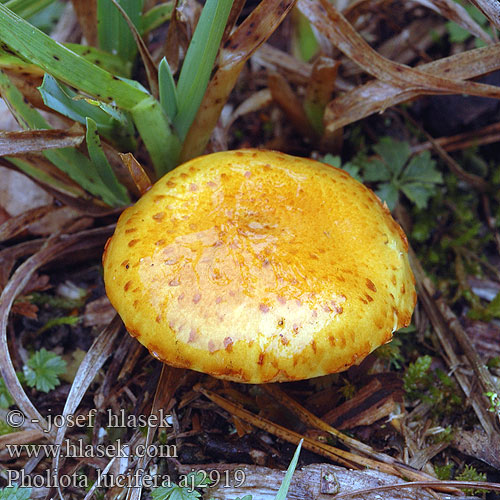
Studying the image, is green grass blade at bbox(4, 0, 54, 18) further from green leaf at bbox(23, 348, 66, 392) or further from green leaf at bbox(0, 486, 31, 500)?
green leaf at bbox(0, 486, 31, 500)

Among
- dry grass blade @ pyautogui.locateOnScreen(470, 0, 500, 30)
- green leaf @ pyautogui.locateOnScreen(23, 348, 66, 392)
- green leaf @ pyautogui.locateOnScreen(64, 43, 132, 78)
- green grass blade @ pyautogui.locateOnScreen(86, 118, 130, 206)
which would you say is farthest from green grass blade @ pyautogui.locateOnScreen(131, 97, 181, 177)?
dry grass blade @ pyautogui.locateOnScreen(470, 0, 500, 30)

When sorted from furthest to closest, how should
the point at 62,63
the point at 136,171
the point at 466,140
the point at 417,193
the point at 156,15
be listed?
the point at 466,140 < the point at 417,193 < the point at 156,15 < the point at 136,171 < the point at 62,63

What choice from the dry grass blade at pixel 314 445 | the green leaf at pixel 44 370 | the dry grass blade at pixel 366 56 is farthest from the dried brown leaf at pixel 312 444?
the dry grass blade at pixel 366 56

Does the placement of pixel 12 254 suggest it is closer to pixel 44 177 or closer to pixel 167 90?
pixel 44 177

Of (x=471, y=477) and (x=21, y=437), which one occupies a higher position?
(x=21, y=437)

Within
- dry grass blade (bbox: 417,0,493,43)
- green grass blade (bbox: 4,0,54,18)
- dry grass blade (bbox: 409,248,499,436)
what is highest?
green grass blade (bbox: 4,0,54,18)

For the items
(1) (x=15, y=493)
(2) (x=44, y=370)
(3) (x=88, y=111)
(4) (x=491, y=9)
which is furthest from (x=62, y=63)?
(4) (x=491, y=9)

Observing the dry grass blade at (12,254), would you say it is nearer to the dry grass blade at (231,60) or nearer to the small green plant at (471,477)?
the dry grass blade at (231,60)
